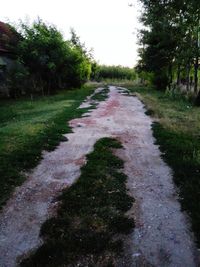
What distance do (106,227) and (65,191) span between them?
1607mm

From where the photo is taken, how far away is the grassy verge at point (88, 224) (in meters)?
4.10

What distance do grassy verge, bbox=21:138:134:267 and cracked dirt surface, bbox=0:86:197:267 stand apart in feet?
0.62

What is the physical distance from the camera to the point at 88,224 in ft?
16.1

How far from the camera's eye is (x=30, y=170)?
24.4 ft

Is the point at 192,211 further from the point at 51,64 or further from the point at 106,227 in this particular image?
the point at 51,64

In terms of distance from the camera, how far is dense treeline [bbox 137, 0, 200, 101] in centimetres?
1289

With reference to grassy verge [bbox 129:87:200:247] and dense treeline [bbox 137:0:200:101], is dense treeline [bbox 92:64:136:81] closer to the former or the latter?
dense treeline [bbox 137:0:200:101]

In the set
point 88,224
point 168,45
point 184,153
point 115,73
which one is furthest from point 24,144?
point 115,73

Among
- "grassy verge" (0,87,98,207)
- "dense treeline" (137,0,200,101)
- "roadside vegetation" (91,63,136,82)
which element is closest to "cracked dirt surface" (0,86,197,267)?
"grassy verge" (0,87,98,207)

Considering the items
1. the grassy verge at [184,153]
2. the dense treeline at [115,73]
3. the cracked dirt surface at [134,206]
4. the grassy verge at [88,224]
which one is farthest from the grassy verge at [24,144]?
the dense treeline at [115,73]

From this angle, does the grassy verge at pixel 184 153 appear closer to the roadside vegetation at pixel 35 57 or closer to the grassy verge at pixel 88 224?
the grassy verge at pixel 88 224

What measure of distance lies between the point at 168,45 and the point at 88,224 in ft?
93.2

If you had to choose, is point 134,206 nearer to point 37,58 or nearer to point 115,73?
point 37,58

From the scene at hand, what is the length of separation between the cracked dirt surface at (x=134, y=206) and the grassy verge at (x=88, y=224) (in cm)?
19
